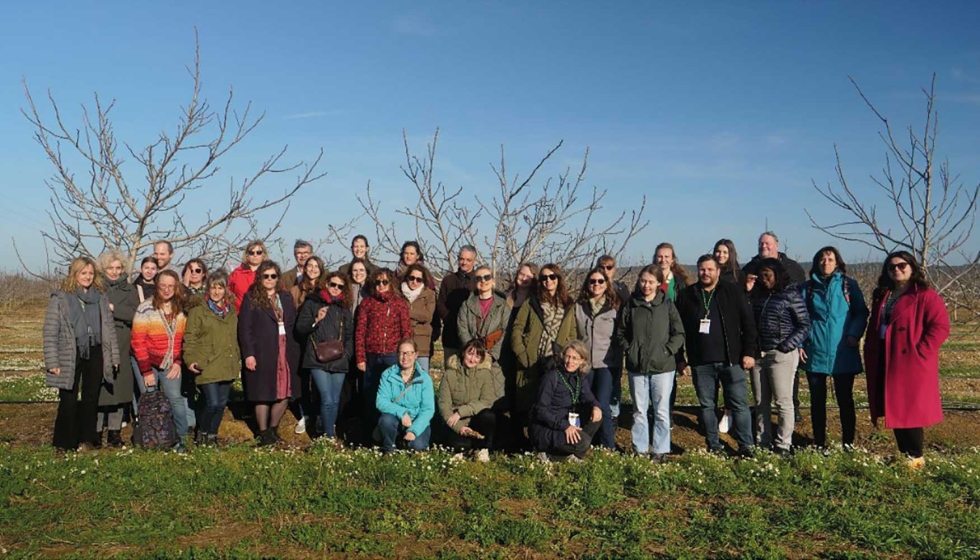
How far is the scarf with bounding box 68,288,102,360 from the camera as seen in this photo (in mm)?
7857

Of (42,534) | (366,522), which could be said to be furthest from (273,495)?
(42,534)

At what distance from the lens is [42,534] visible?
216 inches

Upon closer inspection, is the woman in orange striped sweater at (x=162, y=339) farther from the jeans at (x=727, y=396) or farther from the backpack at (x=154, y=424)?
the jeans at (x=727, y=396)

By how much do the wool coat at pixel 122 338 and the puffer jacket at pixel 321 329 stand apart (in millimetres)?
1969

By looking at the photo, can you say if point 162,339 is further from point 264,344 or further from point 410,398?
point 410,398

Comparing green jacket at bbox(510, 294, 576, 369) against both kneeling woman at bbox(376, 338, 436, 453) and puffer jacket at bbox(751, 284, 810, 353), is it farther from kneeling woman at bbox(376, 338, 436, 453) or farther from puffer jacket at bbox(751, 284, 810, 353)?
puffer jacket at bbox(751, 284, 810, 353)

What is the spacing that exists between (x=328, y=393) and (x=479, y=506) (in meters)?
3.54

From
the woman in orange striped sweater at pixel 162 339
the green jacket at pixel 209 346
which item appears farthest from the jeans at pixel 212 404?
the woman in orange striped sweater at pixel 162 339

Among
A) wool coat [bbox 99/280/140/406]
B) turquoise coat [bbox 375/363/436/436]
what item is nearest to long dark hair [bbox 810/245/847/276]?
turquoise coat [bbox 375/363/436/436]

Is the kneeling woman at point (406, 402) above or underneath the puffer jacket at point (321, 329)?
underneath

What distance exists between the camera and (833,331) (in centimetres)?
802

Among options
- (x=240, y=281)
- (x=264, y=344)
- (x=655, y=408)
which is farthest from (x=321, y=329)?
(x=655, y=408)

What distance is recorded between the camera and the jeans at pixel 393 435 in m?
8.00

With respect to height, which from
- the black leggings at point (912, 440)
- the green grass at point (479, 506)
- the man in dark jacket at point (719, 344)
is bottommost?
the green grass at point (479, 506)
